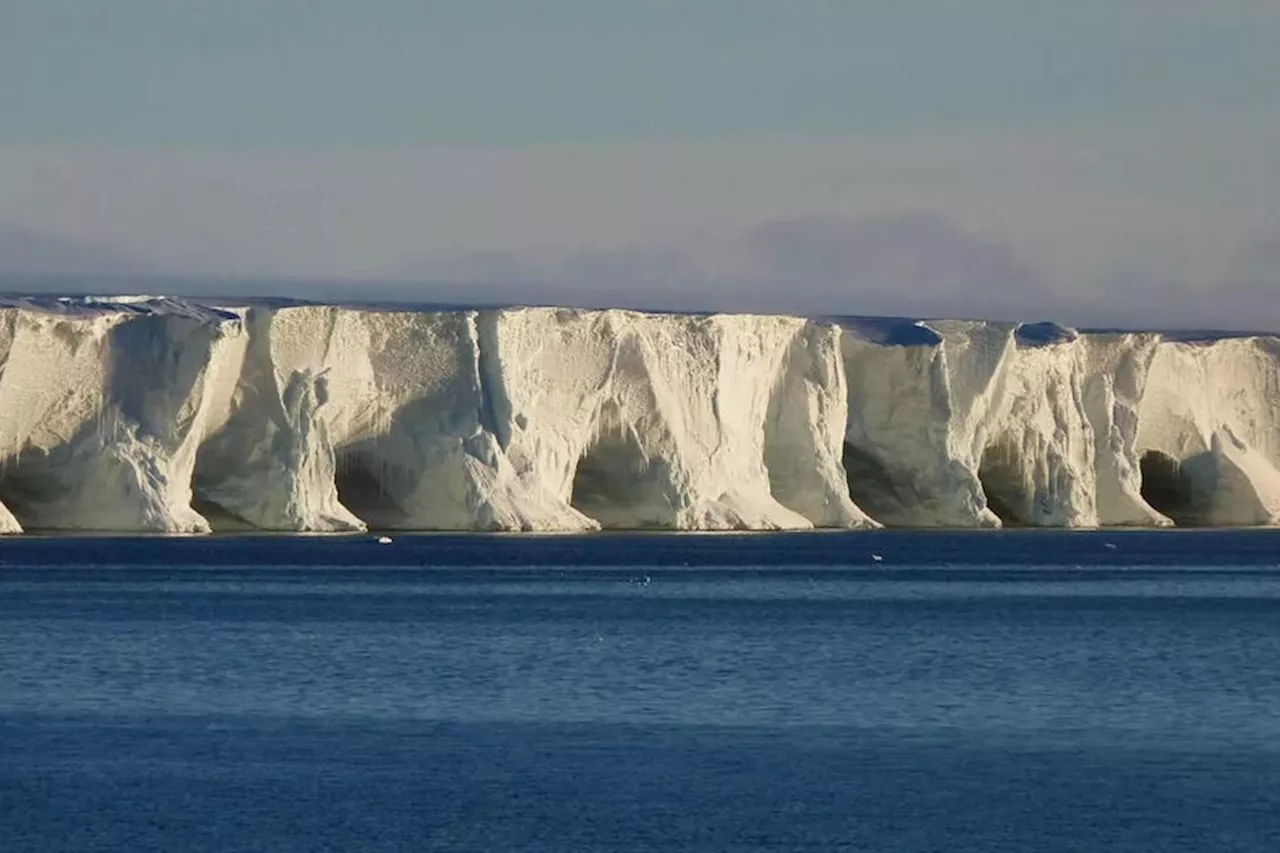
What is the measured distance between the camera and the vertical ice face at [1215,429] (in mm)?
64188

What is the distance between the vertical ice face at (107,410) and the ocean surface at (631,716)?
377 cm

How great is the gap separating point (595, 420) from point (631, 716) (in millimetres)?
31626

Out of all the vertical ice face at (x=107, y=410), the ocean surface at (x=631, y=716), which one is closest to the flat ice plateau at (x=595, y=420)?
the vertical ice face at (x=107, y=410)

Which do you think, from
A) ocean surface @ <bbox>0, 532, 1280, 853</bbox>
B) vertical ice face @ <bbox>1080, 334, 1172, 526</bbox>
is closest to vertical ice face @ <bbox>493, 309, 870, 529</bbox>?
vertical ice face @ <bbox>1080, 334, 1172, 526</bbox>

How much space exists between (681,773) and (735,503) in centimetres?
3709

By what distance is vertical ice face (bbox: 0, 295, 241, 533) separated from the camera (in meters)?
49.8

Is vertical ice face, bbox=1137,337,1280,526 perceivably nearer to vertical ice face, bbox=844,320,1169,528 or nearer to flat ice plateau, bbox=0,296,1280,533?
flat ice plateau, bbox=0,296,1280,533

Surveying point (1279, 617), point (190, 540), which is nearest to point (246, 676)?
point (1279, 617)

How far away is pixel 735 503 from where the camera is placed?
57.0 meters

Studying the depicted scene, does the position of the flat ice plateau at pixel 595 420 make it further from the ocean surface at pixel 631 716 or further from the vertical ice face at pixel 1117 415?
the ocean surface at pixel 631 716

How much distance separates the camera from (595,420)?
5531cm

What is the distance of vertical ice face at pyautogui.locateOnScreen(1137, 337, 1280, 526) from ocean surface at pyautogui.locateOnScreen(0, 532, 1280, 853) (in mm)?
18225

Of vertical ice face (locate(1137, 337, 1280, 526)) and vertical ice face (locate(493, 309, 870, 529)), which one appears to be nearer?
vertical ice face (locate(493, 309, 870, 529))

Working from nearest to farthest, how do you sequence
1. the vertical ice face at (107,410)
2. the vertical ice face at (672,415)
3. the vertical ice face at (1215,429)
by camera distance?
the vertical ice face at (107,410), the vertical ice face at (672,415), the vertical ice face at (1215,429)
